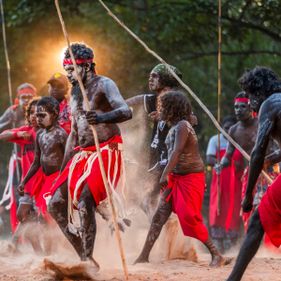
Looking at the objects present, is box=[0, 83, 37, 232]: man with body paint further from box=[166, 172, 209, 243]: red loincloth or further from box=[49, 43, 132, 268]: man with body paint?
box=[49, 43, 132, 268]: man with body paint

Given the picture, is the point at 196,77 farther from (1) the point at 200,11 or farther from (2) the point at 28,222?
(2) the point at 28,222

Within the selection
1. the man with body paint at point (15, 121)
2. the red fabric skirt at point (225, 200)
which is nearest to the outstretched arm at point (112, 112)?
the man with body paint at point (15, 121)

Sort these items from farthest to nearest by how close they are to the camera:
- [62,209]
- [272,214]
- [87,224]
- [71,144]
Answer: [71,144]
[62,209]
[87,224]
[272,214]

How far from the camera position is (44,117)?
11125mm

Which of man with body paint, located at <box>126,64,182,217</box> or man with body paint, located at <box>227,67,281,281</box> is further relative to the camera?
man with body paint, located at <box>126,64,182,217</box>

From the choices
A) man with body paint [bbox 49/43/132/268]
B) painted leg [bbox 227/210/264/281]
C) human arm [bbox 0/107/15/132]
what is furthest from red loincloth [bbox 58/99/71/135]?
painted leg [bbox 227/210/264/281]

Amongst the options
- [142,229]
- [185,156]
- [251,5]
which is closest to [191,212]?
[185,156]

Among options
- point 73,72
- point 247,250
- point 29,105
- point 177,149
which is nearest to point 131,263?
point 177,149

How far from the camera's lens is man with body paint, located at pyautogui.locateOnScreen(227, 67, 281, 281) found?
7.70 m

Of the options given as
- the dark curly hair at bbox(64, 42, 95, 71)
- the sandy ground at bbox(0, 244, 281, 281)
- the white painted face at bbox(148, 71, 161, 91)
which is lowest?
the sandy ground at bbox(0, 244, 281, 281)

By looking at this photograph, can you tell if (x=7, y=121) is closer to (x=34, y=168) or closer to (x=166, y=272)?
(x=34, y=168)

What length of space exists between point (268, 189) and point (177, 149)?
2417 mm

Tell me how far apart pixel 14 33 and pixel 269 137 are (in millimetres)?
13519

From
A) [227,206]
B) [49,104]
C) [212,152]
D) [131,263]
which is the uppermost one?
[49,104]
